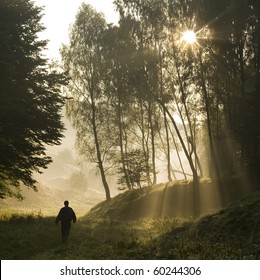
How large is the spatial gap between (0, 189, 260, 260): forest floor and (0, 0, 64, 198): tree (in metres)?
3.37

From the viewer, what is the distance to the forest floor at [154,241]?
1274 cm

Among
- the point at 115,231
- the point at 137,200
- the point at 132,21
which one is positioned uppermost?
the point at 132,21

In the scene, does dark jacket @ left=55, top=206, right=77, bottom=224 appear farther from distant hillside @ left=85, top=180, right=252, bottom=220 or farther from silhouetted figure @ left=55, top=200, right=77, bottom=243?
distant hillside @ left=85, top=180, right=252, bottom=220

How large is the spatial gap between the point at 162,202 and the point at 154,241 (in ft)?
59.5

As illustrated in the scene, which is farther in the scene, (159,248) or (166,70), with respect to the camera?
(166,70)

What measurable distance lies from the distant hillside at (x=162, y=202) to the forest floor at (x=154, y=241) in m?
10.6

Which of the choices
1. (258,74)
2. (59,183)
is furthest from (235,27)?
(59,183)

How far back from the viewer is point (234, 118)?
34312mm

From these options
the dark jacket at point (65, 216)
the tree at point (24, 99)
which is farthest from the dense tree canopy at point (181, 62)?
the dark jacket at point (65, 216)

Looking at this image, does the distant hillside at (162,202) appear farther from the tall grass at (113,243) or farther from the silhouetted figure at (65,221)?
the silhouetted figure at (65,221)

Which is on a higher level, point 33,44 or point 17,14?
point 17,14

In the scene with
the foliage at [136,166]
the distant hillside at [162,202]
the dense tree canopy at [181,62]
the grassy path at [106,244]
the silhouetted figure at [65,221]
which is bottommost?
the grassy path at [106,244]
